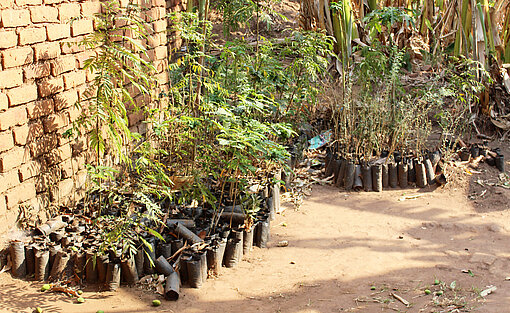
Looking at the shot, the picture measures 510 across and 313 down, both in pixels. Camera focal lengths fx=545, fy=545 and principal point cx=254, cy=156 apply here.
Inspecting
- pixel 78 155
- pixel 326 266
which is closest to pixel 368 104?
pixel 326 266

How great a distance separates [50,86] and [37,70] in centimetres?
18

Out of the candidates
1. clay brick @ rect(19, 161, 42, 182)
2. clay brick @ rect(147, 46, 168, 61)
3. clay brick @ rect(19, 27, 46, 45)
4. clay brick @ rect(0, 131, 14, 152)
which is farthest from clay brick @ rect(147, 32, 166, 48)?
clay brick @ rect(0, 131, 14, 152)

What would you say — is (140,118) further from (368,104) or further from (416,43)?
(416,43)

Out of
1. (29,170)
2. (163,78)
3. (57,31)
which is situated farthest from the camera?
(163,78)

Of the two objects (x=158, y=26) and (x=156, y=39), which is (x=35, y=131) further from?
(x=158, y=26)

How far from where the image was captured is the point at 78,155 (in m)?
4.75

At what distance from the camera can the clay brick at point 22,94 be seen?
392 cm

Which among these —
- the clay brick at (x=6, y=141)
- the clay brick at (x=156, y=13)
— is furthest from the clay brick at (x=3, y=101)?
the clay brick at (x=156, y=13)

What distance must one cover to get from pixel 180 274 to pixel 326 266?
1.15 m

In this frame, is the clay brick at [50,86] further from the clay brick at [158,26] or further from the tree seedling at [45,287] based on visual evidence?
the clay brick at [158,26]

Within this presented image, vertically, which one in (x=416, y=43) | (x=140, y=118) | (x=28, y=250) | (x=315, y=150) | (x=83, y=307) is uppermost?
(x=416, y=43)

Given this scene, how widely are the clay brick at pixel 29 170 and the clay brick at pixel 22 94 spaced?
1.55 ft

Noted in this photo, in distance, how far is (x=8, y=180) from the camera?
3926 millimetres

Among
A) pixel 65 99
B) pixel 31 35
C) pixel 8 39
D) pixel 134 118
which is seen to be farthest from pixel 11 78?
pixel 134 118
